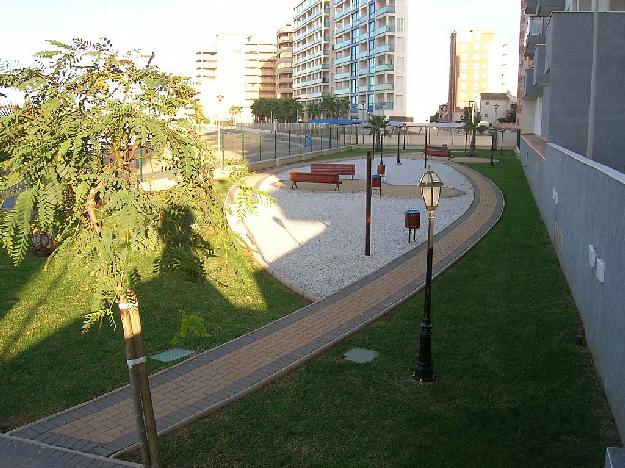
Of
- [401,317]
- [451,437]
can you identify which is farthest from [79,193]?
[401,317]

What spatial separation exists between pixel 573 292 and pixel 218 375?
699 cm

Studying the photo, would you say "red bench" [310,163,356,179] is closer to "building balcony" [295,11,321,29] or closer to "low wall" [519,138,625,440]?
"low wall" [519,138,625,440]

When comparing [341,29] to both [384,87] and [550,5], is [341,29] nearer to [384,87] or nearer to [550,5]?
[384,87]

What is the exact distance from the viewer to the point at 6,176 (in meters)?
4.79

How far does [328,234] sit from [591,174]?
9.88m

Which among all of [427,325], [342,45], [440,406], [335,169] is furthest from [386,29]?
[440,406]

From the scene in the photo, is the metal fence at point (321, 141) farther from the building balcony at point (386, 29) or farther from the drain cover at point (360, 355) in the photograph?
the drain cover at point (360, 355)

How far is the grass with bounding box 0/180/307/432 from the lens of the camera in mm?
8359

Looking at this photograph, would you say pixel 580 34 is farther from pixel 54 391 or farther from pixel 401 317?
pixel 54 391

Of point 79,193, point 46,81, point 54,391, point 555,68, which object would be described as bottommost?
point 54,391

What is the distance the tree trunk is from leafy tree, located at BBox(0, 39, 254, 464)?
0.17 metres

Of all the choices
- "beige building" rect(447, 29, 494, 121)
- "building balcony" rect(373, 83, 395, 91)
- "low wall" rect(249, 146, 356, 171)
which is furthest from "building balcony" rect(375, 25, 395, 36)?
"beige building" rect(447, 29, 494, 121)

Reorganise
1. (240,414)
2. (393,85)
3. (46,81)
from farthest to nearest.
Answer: (393,85), (240,414), (46,81)

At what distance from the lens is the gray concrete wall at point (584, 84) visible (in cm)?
2020
